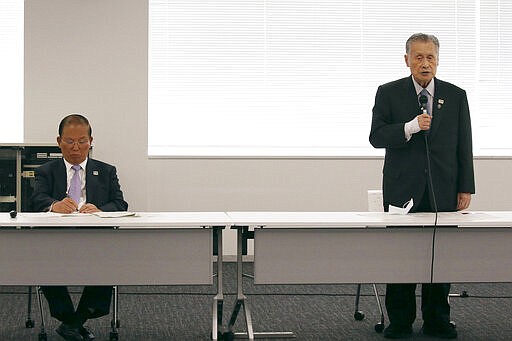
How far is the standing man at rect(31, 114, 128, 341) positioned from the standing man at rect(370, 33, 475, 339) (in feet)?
4.74

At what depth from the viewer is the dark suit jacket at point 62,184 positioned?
152 inches

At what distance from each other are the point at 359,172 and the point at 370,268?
337 cm

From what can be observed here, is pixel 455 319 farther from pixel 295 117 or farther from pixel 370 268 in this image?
pixel 295 117

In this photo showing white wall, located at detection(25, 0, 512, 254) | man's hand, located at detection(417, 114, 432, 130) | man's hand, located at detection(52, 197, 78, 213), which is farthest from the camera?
white wall, located at detection(25, 0, 512, 254)

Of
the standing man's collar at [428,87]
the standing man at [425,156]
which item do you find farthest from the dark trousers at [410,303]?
the standing man's collar at [428,87]

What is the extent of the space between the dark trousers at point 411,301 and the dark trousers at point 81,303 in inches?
56.8

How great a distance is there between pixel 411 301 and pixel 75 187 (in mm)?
1868

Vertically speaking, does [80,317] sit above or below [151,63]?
below

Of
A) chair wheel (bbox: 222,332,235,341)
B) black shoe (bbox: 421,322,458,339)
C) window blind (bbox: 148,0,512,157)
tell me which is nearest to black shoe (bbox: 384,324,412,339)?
black shoe (bbox: 421,322,458,339)

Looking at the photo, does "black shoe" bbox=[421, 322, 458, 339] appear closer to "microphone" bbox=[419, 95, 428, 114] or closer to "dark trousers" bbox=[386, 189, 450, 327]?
"dark trousers" bbox=[386, 189, 450, 327]

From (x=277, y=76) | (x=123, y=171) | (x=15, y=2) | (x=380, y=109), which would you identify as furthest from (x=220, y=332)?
(x=15, y=2)

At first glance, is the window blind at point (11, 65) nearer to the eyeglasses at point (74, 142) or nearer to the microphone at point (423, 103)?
the eyeglasses at point (74, 142)

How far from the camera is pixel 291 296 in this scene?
510 cm

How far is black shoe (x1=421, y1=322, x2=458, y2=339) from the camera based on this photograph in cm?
377
